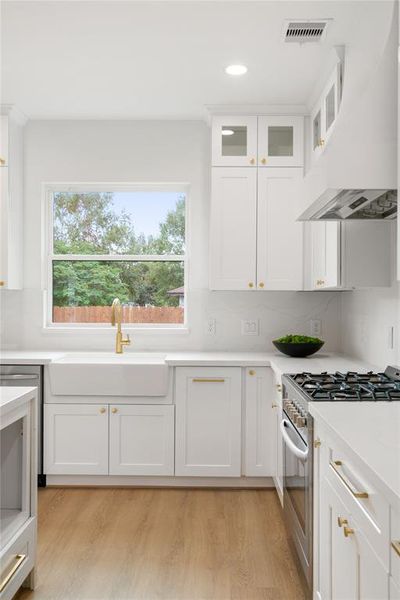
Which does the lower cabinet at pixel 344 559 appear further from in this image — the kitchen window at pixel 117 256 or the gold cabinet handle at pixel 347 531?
the kitchen window at pixel 117 256

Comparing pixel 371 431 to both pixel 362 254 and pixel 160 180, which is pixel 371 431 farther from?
pixel 160 180

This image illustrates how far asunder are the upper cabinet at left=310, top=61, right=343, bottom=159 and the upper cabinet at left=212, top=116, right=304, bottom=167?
0.46 ft

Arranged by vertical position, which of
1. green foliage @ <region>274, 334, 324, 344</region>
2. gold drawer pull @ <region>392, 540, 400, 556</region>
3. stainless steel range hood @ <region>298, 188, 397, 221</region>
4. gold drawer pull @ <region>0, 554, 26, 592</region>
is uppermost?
stainless steel range hood @ <region>298, 188, 397, 221</region>

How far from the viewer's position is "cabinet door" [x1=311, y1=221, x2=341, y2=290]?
2.83 metres

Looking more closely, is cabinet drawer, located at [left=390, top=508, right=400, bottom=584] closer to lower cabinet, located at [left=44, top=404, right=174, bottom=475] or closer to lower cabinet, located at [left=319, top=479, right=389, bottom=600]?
lower cabinet, located at [left=319, top=479, right=389, bottom=600]

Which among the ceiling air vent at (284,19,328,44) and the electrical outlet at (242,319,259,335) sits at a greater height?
the ceiling air vent at (284,19,328,44)

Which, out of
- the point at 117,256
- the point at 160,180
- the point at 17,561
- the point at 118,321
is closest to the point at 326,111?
the point at 160,180

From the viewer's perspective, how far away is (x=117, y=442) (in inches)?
136

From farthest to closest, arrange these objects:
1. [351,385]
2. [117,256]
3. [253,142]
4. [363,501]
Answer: [117,256] < [253,142] < [351,385] < [363,501]

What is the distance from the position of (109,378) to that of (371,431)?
219cm

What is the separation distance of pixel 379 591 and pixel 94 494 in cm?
252

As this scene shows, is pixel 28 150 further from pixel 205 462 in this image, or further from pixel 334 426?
pixel 334 426

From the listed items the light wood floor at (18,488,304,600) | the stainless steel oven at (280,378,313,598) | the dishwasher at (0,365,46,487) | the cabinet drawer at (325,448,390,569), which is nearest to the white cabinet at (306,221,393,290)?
the stainless steel oven at (280,378,313,598)

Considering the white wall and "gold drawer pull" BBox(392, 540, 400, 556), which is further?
the white wall
